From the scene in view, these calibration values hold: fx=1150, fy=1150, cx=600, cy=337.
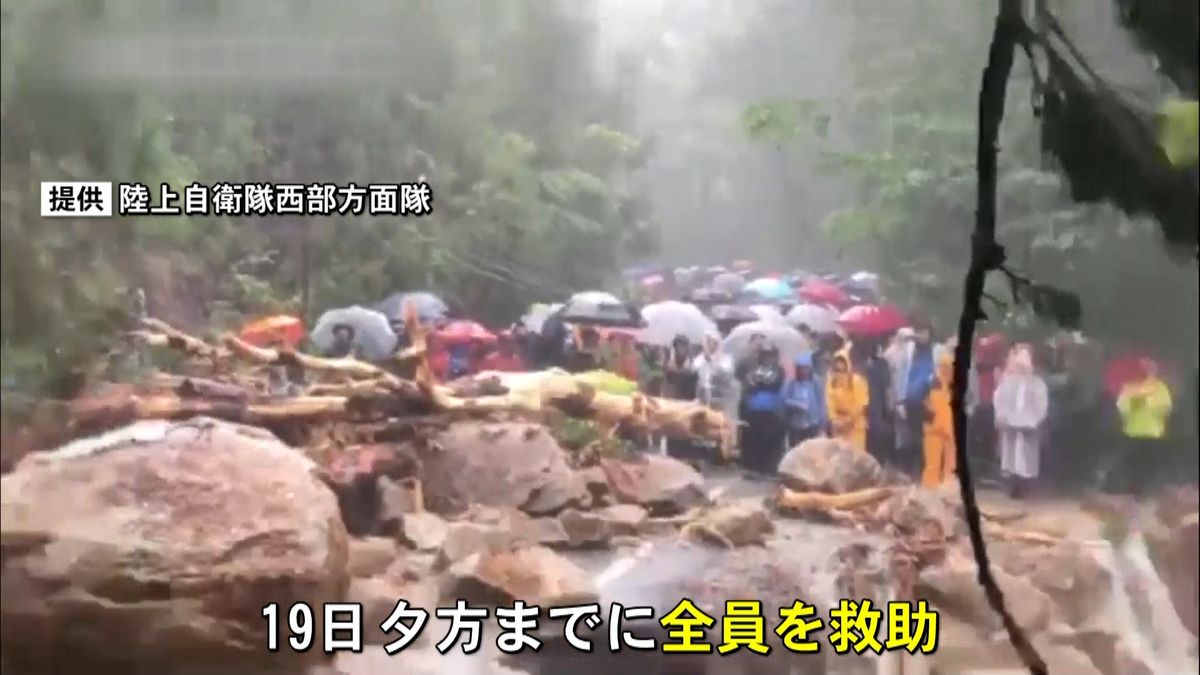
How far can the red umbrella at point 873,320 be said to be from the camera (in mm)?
1312

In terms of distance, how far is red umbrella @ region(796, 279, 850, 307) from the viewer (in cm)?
131

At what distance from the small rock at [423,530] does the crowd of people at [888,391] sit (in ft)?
0.53

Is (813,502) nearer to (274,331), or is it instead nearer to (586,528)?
(586,528)

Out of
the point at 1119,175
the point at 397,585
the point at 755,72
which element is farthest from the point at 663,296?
the point at 1119,175

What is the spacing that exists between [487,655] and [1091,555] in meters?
0.70

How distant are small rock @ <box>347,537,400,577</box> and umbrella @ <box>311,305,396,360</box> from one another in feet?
0.67

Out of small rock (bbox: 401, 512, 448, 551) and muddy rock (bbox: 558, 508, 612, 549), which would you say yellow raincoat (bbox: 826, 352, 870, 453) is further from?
small rock (bbox: 401, 512, 448, 551)

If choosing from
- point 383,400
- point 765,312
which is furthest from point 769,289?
point 383,400

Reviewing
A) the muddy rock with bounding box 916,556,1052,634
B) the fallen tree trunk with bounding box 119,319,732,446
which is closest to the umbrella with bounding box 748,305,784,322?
the fallen tree trunk with bounding box 119,319,732,446

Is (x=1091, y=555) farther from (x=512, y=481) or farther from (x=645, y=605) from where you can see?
(x=512, y=481)

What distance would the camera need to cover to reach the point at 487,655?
1.28 metres

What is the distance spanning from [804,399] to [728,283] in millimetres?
160

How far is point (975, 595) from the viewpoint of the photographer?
132 centimetres

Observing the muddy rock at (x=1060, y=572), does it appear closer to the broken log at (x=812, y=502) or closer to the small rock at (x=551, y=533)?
the broken log at (x=812, y=502)
